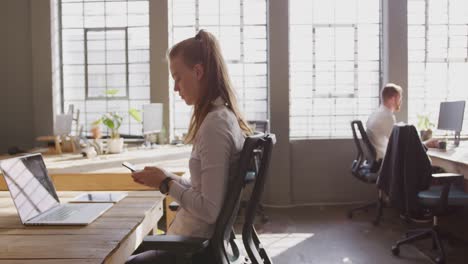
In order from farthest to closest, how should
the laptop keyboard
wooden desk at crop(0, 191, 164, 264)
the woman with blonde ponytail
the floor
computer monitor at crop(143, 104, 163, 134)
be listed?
computer monitor at crop(143, 104, 163, 134) < the floor < the laptop keyboard < the woman with blonde ponytail < wooden desk at crop(0, 191, 164, 264)

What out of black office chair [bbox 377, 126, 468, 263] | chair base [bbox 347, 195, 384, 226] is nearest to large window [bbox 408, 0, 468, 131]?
chair base [bbox 347, 195, 384, 226]

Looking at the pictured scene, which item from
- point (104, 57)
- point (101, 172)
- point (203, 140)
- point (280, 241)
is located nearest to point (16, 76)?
point (104, 57)

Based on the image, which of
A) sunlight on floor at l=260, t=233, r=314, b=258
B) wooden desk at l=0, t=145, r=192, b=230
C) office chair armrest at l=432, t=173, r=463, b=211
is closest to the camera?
wooden desk at l=0, t=145, r=192, b=230

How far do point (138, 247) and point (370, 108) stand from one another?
14.9 ft

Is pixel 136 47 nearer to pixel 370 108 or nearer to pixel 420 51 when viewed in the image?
pixel 370 108

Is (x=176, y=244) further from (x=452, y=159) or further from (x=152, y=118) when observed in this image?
(x=152, y=118)

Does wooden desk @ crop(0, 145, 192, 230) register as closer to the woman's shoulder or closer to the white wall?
the woman's shoulder

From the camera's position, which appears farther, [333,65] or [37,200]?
[333,65]

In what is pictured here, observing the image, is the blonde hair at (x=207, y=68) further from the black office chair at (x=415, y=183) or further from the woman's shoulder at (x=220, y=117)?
the black office chair at (x=415, y=183)

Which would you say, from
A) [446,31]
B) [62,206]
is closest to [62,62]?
[62,206]

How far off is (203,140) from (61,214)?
0.60 meters

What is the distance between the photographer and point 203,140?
4.64ft

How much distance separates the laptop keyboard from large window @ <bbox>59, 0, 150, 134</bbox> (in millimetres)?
3985

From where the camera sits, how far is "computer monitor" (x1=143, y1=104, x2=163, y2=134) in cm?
449
